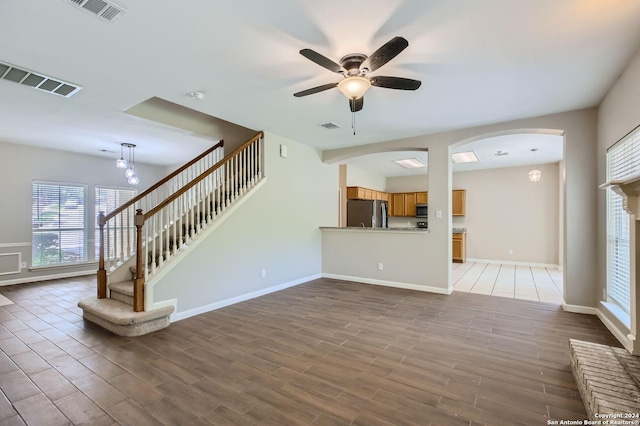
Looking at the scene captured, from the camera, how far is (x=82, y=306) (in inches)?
144

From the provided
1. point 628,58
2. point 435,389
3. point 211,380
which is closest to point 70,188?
point 211,380

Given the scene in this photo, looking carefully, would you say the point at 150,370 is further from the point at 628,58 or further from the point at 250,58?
the point at 628,58

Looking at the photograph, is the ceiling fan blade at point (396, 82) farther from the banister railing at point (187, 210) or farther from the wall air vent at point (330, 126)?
the banister railing at point (187, 210)

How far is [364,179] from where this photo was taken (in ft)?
30.0

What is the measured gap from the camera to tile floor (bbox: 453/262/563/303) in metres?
4.94

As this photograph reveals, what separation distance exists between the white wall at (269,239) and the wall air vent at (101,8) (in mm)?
2608

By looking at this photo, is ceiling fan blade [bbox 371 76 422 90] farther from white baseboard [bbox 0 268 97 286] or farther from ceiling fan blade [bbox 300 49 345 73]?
white baseboard [bbox 0 268 97 286]

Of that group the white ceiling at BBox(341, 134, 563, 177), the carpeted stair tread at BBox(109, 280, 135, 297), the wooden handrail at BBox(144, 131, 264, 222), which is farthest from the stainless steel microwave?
the carpeted stair tread at BBox(109, 280, 135, 297)

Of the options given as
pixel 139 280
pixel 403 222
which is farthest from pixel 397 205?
pixel 139 280

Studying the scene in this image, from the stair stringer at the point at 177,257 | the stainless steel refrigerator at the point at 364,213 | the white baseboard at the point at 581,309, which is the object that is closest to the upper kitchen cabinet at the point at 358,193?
the stainless steel refrigerator at the point at 364,213

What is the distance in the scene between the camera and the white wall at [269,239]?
154 inches

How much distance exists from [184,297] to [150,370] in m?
1.38

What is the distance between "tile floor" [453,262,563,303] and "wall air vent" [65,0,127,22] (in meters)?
5.62

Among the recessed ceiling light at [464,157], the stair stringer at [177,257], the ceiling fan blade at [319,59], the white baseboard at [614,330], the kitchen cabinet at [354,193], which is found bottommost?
the white baseboard at [614,330]
